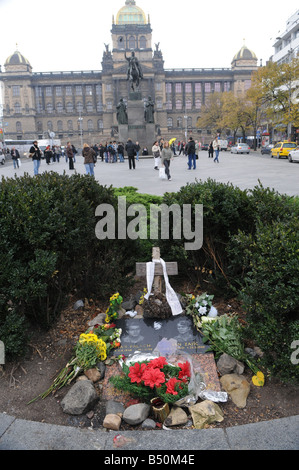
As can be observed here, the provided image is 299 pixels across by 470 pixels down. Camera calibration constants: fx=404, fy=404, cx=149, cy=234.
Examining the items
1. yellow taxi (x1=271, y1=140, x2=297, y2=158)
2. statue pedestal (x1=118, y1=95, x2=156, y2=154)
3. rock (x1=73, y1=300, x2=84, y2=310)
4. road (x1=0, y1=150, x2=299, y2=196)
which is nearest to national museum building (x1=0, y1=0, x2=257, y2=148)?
yellow taxi (x1=271, y1=140, x2=297, y2=158)

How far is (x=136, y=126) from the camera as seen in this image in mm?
35188

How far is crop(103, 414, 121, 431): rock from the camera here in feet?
Answer: 10.3

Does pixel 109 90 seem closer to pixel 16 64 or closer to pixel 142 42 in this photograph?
pixel 142 42

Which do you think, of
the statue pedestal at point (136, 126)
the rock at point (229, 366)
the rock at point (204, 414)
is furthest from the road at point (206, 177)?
the statue pedestal at point (136, 126)

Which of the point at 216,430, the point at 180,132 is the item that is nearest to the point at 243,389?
the point at 216,430

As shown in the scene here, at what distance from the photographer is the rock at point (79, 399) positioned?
335cm

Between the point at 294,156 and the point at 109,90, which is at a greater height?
the point at 109,90

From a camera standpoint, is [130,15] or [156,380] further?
[130,15]

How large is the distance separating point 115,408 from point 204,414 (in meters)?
0.74

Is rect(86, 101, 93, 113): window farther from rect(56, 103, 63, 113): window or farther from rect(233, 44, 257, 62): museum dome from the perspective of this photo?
rect(233, 44, 257, 62): museum dome

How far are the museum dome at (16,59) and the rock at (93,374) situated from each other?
131574 mm

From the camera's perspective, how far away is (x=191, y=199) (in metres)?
5.15

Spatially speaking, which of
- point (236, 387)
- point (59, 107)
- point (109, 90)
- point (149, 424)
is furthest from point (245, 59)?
point (149, 424)

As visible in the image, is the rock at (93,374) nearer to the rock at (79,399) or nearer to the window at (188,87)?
the rock at (79,399)
